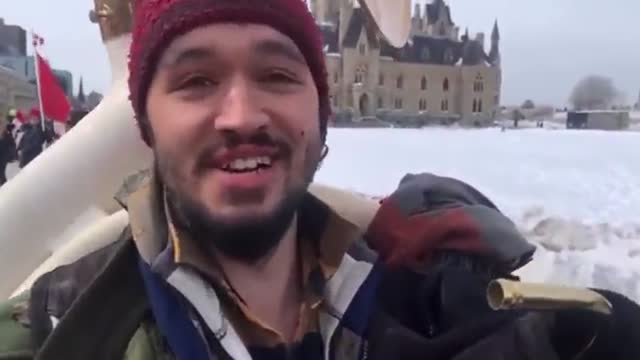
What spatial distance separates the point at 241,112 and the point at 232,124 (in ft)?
0.06

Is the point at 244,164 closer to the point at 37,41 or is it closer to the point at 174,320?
the point at 174,320

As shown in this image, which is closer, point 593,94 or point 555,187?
point 555,187

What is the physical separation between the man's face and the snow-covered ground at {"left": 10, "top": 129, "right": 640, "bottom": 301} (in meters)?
1.18

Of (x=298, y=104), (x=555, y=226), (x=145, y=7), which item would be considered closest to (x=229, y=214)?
(x=298, y=104)

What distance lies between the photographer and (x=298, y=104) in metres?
1.14

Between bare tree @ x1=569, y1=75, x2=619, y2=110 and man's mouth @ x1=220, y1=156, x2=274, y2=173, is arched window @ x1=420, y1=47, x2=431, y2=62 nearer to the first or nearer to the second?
bare tree @ x1=569, y1=75, x2=619, y2=110

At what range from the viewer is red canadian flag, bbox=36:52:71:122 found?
15.2 ft

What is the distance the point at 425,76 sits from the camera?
54.8 metres

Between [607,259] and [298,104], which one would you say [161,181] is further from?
[607,259]

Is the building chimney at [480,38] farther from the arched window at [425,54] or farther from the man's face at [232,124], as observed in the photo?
the man's face at [232,124]

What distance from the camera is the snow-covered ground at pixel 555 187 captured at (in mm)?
5844

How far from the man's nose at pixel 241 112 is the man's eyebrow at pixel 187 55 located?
0.15ft

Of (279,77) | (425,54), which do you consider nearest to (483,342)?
(279,77)

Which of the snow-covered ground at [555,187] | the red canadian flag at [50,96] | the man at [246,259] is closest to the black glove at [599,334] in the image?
the man at [246,259]
